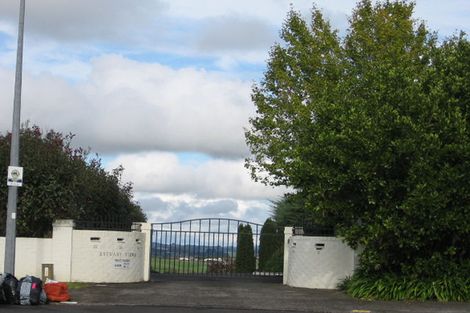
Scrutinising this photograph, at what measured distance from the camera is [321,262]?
2125cm

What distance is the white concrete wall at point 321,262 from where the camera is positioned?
2089 centimetres

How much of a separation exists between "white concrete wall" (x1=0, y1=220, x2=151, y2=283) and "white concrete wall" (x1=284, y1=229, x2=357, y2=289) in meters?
5.13

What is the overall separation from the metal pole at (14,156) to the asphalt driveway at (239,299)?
178 cm

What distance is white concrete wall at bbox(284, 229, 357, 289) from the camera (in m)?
20.9

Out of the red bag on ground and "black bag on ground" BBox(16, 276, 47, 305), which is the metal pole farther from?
"black bag on ground" BBox(16, 276, 47, 305)

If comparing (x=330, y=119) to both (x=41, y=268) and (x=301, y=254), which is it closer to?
(x=301, y=254)

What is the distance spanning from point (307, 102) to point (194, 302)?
10.2m

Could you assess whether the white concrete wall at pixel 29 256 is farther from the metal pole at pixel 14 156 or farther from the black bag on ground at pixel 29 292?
the black bag on ground at pixel 29 292

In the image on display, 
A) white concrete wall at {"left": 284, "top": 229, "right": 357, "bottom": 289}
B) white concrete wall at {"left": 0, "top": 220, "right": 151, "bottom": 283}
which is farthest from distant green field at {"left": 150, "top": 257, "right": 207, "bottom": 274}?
white concrete wall at {"left": 284, "top": 229, "right": 357, "bottom": 289}

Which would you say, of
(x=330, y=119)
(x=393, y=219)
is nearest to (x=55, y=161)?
(x=330, y=119)

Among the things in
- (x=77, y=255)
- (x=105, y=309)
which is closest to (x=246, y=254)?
(x=77, y=255)

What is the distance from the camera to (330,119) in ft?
59.1

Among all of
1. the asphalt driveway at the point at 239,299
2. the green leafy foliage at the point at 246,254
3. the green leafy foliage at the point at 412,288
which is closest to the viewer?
the asphalt driveway at the point at 239,299

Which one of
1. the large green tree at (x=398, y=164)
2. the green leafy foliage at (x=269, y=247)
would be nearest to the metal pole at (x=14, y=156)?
the large green tree at (x=398, y=164)
